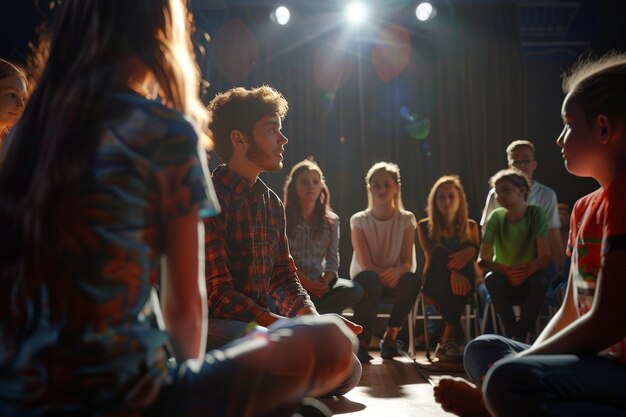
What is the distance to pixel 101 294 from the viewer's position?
0.83 meters

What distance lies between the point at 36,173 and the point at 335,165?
6177mm

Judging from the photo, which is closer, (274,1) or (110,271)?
(110,271)

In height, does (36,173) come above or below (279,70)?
below

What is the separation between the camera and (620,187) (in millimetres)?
1211

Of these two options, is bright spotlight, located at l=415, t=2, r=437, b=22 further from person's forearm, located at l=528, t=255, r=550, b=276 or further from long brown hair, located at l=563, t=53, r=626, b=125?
long brown hair, located at l=563, t=53, r=626, b=125

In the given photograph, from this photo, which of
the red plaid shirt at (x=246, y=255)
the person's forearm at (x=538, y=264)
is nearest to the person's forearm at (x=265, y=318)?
the red plaid shirt at (x=246, y=255)

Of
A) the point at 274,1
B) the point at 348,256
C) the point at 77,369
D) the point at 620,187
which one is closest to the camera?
the point at 77,369

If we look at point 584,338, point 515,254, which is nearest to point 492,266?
point 515,254

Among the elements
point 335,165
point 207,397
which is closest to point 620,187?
point 207,397

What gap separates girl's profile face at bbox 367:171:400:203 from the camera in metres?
4.47

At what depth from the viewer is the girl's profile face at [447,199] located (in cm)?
439

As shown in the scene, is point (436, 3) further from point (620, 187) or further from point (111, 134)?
point (111, 134)

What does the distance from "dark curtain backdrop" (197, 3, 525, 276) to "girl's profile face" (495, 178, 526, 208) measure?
2.89 metres

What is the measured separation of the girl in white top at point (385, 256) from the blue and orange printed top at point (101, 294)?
3289 mm
